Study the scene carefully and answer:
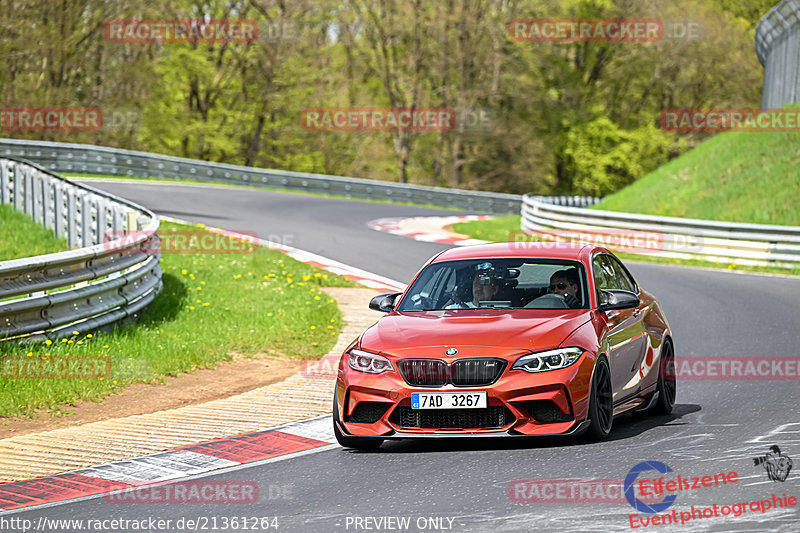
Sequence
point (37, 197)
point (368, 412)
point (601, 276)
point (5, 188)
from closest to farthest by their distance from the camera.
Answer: point (368, 412)
point (601, 276)
point (37, 197)
point (5, 188)

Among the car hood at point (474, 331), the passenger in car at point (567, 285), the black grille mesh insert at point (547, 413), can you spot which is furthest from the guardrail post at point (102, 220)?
the black grille mesh insert at point (547, 413)

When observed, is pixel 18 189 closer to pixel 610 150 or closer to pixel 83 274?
pixel 83 274

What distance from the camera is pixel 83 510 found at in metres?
6.43

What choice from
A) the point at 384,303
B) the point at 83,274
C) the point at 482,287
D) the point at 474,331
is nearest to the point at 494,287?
the point at 482,287

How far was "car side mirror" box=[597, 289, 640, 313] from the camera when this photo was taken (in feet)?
27.2

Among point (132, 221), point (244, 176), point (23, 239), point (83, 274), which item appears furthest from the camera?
point (244, 176)

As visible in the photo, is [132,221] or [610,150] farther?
[610,150]

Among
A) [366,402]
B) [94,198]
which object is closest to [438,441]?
[366,402]

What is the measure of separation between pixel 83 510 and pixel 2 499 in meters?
0.66

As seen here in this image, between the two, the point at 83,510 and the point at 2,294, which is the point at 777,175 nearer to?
the point at 2,294

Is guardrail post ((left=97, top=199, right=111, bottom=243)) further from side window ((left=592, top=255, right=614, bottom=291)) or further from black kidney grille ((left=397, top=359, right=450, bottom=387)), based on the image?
black kidney grille ((left=397, top=359, right=450, bottom=387))

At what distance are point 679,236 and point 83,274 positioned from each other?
15389 mm

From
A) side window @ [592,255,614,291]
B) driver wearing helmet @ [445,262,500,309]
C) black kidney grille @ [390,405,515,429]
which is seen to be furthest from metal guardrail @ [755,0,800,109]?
black kidney grille @ [390,405,515,429]

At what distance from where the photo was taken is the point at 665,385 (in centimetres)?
924
